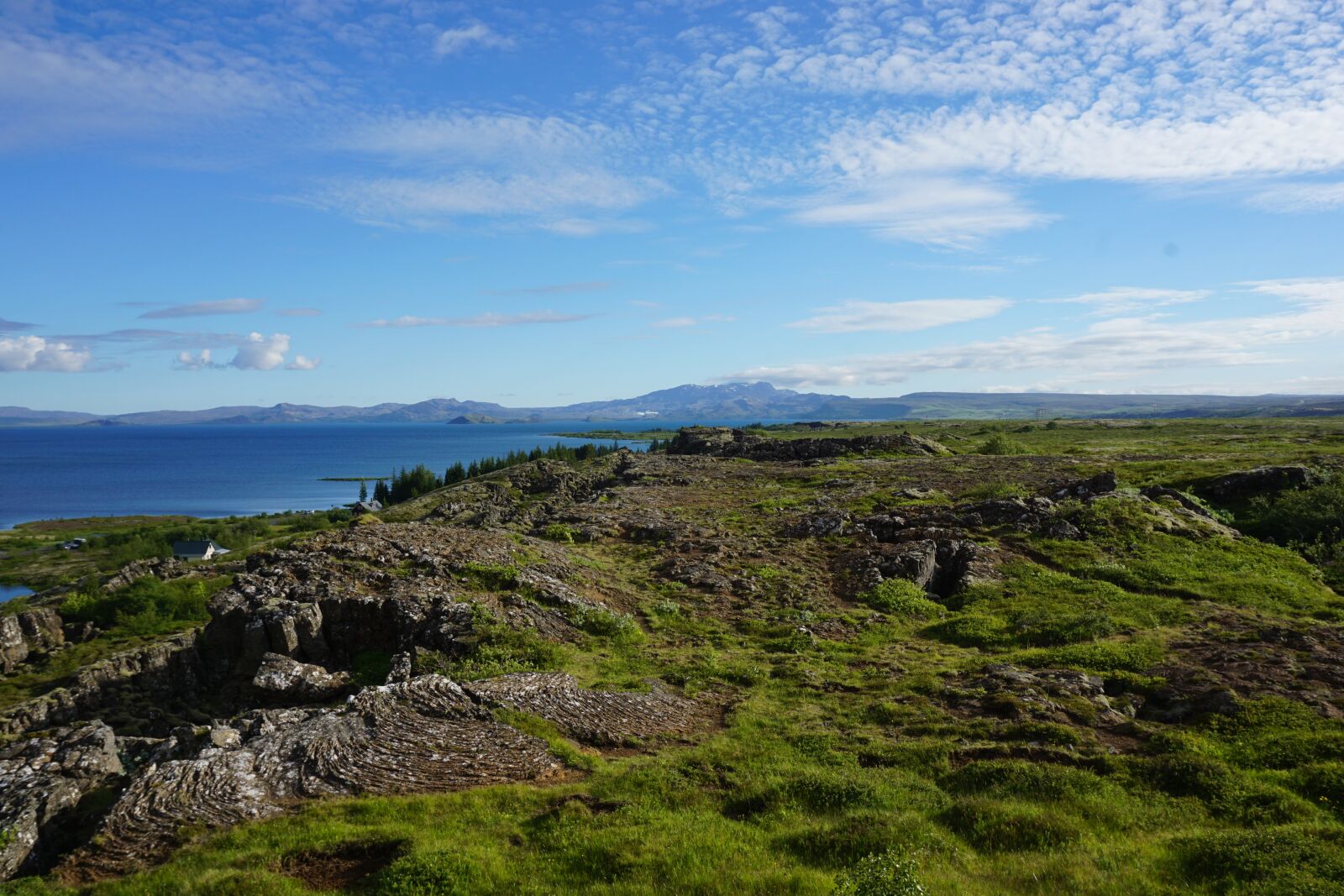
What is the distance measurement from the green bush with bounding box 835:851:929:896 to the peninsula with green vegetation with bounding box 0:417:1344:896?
0.32 ft

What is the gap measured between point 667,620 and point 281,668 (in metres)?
14.9

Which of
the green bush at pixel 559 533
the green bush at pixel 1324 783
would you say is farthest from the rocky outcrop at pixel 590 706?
the green bush at pixel 559 533

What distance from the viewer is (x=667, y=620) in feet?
104

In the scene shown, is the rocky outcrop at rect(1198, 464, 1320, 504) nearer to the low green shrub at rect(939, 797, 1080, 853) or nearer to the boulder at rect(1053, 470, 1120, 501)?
the boulder at rect(1053, 470, 1120, 501)

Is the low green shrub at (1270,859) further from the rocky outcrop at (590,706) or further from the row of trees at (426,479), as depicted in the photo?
the row of trees at (426,479)

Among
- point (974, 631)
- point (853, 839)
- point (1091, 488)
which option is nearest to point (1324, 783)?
point (853, 839)

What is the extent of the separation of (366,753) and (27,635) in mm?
38275

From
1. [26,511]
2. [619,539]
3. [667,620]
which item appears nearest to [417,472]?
[26,511]

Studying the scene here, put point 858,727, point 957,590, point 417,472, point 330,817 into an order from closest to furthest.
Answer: point 330,817
point 858,727
point 957,590
point 417,472

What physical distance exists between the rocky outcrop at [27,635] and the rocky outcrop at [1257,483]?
253ft

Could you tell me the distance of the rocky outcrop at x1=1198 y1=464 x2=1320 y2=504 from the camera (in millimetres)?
50125

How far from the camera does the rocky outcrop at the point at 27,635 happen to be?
39.2 m

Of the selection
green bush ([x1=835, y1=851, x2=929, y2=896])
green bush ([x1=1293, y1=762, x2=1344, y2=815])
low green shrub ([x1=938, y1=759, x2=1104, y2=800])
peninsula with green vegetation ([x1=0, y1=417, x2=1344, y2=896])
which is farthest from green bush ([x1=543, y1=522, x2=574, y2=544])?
green bush ([x1=1293, y1=762, x2=1344, y2=815])

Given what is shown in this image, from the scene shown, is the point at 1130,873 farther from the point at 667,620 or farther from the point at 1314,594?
the point at 1314,594
